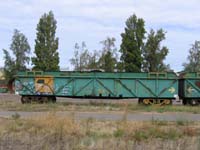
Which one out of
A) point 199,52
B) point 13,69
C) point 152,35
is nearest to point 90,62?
point 13,69

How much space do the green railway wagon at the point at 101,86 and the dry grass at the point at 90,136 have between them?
16498mm

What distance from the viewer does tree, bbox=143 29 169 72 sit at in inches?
3113

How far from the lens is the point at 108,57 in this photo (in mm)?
87500

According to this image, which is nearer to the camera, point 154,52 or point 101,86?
point 101,86

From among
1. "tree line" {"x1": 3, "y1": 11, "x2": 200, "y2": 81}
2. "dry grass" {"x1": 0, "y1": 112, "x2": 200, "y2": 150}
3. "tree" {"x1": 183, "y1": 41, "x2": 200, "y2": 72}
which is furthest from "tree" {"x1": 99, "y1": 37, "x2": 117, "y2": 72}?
"dry grass" {"x1": 0, "y1": 112, "x2": 200, "y2": 150}

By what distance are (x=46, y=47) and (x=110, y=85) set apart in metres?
49.6

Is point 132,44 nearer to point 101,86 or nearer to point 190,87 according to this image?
point 190,87

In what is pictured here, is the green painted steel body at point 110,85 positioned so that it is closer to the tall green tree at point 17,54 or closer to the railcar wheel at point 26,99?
the railcar wheel at point 26,99

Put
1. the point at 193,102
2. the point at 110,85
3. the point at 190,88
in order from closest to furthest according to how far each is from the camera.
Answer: the point at 110,85 < the point at 190,88 < the point at 193,102

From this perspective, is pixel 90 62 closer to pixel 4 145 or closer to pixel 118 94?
pixel 118 94

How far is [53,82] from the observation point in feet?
114

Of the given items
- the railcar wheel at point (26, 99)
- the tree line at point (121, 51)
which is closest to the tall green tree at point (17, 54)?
the tree line at point (121, 51)

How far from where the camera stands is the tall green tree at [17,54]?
312ft

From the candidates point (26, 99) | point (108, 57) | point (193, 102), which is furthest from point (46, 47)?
point (193, 102)
